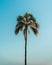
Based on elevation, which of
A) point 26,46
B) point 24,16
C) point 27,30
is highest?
point 24,16

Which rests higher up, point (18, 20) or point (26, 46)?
point (18, 20)

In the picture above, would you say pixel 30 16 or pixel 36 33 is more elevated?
pixel 30 16

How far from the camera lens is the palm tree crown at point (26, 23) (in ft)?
147

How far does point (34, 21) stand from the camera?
151ft

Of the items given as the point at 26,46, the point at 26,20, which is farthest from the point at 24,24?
the point at 26,46

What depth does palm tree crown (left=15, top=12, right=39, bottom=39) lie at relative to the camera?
44931mm

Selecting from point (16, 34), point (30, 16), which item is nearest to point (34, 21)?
point (30, 16)

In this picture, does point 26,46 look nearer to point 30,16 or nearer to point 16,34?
point 16,34

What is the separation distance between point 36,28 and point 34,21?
1.34m

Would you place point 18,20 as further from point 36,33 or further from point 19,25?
point 36,33

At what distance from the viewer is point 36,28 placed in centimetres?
4575

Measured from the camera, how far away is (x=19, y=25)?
45469mm

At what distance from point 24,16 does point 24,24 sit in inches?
76.2

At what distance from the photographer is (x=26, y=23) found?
44.8m
